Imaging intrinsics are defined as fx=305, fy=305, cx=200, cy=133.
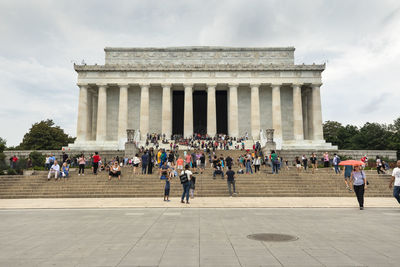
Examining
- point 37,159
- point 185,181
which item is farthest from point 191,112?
point 185,181

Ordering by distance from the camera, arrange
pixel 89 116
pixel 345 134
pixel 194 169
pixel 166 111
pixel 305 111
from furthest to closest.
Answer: pixel 345 134 → pixel 305 111 → pixel 89 116 → pixel 166 111 → pixel 194 169

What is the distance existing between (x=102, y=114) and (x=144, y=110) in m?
6.69

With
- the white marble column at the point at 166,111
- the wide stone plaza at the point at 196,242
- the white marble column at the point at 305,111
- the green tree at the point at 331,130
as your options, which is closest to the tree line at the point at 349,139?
the green tree at the point at 331,130

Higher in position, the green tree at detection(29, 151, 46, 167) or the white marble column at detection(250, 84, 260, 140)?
the white marble column at detection(250, 84, 260, 140)

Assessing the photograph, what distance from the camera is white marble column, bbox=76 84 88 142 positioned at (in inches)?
1857

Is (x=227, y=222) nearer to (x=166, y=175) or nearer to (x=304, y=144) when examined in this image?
(x=166, y=175)

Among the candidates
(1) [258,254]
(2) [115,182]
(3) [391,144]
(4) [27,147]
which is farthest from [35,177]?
(3) [391,144]

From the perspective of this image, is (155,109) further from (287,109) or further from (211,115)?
(287,109)

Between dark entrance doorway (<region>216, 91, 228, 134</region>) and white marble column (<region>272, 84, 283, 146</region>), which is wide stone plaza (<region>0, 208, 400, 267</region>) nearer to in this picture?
white marble column (<region>272, 84, 283, 146</region>)

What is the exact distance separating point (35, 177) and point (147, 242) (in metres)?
20.1

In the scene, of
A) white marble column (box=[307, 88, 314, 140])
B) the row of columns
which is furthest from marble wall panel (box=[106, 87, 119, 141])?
white marble column (box=[307, 88, 314, 140])

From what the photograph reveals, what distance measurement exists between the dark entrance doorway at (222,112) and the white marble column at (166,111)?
421 inches

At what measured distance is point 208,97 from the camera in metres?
48.1

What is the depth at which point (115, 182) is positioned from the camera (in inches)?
868
